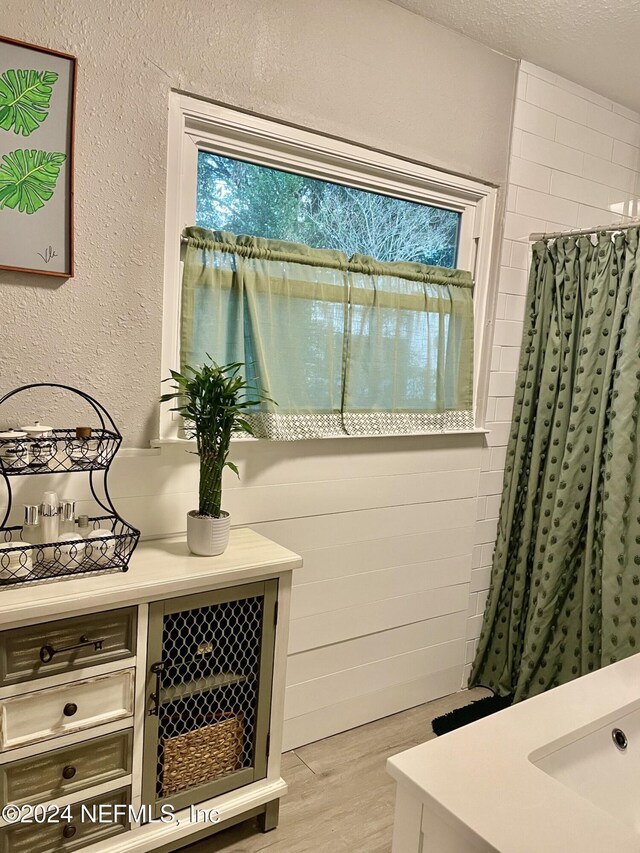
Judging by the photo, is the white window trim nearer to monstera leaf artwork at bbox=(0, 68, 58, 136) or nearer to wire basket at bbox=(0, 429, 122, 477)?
wire basket at bbox=(0, 429, 122, 477)

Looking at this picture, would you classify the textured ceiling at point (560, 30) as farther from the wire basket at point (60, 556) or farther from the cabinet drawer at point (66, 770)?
the cabinet drawer at point (66, 770)

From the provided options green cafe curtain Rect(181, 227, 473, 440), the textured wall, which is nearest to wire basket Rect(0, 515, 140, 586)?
the textured wall

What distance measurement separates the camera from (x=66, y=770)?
165cm

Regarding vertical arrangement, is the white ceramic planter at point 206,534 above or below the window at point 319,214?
below

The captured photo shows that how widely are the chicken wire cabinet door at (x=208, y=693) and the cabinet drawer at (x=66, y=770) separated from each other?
0.07 meters

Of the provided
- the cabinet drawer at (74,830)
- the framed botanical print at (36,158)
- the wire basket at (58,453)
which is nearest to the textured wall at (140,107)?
the framed botanical print at (36,158)

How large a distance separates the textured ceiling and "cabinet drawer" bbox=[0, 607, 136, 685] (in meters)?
2.25

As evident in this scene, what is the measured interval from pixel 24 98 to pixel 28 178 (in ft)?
0.66

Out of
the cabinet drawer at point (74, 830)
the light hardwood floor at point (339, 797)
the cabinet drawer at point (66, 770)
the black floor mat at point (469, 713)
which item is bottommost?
the light hardwood floor at point (339, 797)

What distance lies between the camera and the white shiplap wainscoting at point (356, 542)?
224cm

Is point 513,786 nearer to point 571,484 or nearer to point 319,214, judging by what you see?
point 571,484

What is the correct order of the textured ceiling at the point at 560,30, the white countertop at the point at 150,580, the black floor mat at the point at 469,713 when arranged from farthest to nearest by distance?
the black floor mat at the point at 469,713 < the textured ceiling at the point at 560,30 < the white countertop at the point at 150,580

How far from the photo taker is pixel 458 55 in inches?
100

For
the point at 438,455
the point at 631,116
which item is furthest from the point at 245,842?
the point at 631,116
